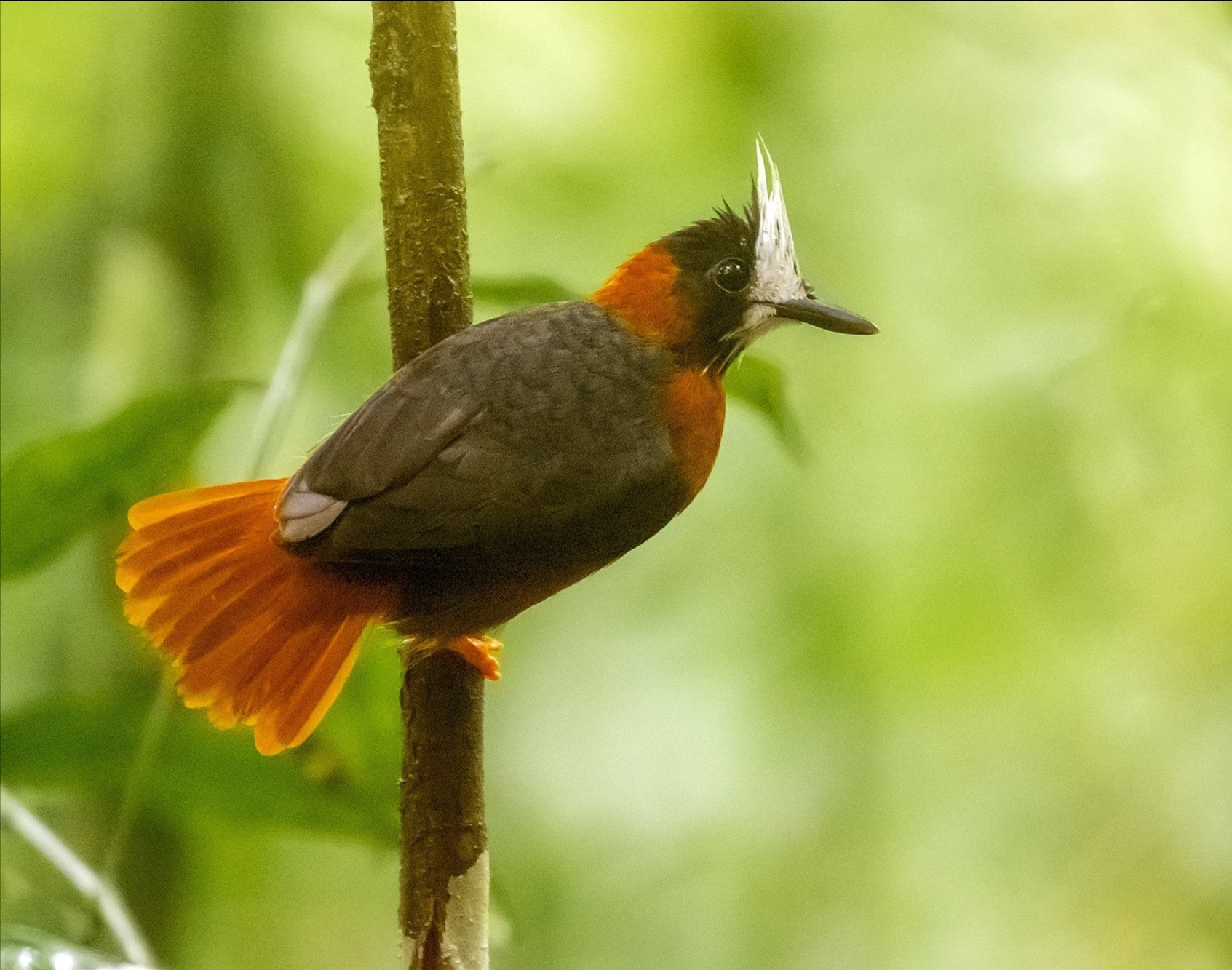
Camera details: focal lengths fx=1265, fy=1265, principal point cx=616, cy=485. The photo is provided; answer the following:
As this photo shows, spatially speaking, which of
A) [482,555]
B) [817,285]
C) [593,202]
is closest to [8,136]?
[593,202]

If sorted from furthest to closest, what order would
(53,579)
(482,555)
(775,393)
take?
(53,579)
(775,393)
(482,555)

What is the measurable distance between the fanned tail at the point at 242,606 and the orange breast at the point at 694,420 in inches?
14.0

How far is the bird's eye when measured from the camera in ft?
4.80

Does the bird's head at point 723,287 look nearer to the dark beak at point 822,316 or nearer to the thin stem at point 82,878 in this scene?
the dark beak at point 822,316

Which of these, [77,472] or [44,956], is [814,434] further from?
[44,956]

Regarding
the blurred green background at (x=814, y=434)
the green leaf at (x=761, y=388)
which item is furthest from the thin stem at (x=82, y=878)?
the blurred green background at (x=814, y=434)

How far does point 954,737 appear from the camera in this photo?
2727 mm

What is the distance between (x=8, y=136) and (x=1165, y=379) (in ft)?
7.87

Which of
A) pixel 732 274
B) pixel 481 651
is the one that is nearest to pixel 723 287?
pixel 732 274

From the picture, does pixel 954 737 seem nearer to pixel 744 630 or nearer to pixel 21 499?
pixel 744 630

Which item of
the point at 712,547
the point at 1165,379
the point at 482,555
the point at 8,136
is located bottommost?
the point at 482,555

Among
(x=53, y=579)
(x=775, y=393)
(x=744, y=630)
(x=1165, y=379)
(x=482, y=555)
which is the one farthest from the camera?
(x=744, y=630)

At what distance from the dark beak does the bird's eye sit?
0.15ft

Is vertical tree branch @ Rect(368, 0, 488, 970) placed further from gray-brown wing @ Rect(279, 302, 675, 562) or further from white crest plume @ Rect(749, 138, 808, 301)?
white crest plume @ Rect(749, 138, 808, 301)
